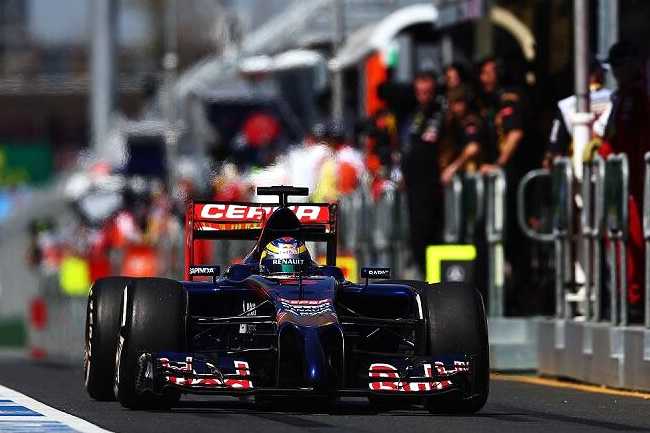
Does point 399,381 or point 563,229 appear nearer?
point 399,381

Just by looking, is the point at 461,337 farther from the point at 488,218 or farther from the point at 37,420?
the point at 488,218

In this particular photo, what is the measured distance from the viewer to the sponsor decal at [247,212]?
15.3 m

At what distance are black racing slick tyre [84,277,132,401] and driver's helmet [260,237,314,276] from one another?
33.2 inches

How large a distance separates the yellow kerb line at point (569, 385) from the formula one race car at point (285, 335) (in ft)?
8.47

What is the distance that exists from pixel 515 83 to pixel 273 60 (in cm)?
1324

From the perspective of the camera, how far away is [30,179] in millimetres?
90000

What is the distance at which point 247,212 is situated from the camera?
1528cm

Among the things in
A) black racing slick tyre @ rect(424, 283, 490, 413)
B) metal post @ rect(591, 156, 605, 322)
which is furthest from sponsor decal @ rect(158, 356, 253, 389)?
metal post @ rect(591, 156, 605, 322)

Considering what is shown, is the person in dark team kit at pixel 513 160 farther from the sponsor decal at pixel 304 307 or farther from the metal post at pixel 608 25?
the sponsor decal at pixel 304 307

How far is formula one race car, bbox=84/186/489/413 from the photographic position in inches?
504

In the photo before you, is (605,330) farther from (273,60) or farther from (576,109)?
(273,60)

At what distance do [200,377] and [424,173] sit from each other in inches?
336

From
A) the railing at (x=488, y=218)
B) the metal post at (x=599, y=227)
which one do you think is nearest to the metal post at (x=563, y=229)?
the metal post at (x=599, y=227)

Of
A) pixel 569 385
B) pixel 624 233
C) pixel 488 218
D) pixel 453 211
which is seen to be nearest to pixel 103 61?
pixel 453 211
